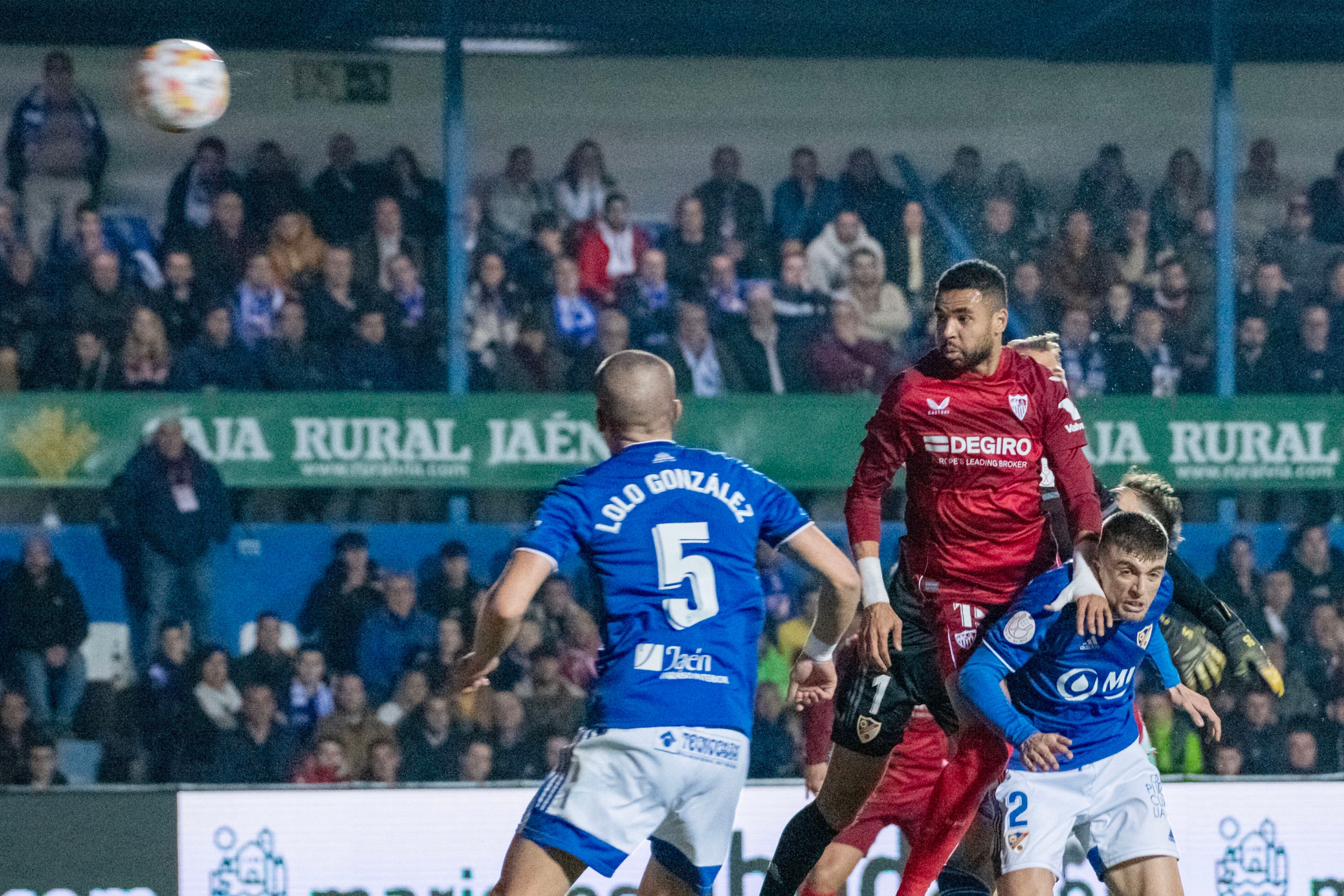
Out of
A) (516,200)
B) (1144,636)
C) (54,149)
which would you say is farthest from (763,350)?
(1144,636)

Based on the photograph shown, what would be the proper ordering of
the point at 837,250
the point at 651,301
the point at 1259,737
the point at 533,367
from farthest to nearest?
1. the point at 837,250
2. the point at 651,301
3. the point at 533,367
4. the point at 1259,737

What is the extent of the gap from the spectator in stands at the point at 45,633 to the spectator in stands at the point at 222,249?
1.75 m

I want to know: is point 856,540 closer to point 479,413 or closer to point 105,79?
point 479,413

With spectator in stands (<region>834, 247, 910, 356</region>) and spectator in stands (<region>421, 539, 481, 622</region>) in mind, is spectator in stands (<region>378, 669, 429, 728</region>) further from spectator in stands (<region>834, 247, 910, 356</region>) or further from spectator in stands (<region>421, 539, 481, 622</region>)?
spectator in stands (<region>834, 247, 910, 356</region>)

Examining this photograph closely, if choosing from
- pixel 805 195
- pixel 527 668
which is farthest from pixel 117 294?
pixel 805 195

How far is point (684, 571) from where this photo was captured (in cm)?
389

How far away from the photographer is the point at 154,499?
9.20 m

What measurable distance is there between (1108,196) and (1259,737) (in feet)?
12.0

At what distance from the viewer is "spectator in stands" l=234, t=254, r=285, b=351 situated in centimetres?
965

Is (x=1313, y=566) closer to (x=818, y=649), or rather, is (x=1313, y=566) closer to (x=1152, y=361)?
(x=1152, y=361)

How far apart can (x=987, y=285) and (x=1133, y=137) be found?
742cm

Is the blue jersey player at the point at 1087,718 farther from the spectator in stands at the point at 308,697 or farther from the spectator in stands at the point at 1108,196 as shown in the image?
the spectator in stands at the point at 1108,196

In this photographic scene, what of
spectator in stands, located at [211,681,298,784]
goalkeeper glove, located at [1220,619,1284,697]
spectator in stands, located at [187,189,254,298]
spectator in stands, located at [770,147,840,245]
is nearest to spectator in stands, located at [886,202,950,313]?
spectator in stands, located at [770,147,840,245]

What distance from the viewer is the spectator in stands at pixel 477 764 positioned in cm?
848
